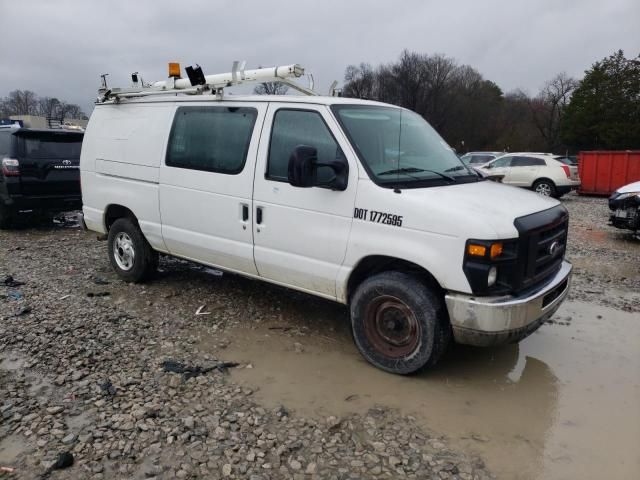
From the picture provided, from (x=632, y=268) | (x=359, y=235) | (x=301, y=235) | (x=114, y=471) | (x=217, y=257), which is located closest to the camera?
(x=114, y=471)

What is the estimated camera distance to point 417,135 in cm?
471

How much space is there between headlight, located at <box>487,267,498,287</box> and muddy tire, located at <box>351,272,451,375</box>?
437 mm

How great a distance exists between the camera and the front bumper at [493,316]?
3516mm

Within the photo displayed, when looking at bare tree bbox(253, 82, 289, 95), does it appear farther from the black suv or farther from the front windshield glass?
the black suv

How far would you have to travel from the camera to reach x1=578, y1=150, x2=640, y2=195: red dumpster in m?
18.7

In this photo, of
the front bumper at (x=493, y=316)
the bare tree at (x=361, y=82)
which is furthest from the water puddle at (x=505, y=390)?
Result: the bare tree at (x=361, y=82)

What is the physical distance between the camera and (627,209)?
31.4 ft

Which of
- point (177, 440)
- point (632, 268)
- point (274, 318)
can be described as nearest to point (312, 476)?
point (177, 440)

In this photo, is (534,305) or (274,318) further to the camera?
(274,318)

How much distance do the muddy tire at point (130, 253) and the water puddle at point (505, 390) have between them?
182cm

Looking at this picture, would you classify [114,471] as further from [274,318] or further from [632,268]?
[632,268]

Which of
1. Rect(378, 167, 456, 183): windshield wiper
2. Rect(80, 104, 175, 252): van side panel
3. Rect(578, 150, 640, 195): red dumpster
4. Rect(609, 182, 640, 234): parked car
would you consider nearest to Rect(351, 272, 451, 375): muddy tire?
Rect(378, 167, 456, 183): windshield wiper

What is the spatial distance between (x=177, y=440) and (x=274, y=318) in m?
2.19

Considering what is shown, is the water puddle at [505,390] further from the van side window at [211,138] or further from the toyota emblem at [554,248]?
the van side window at [211,138]
